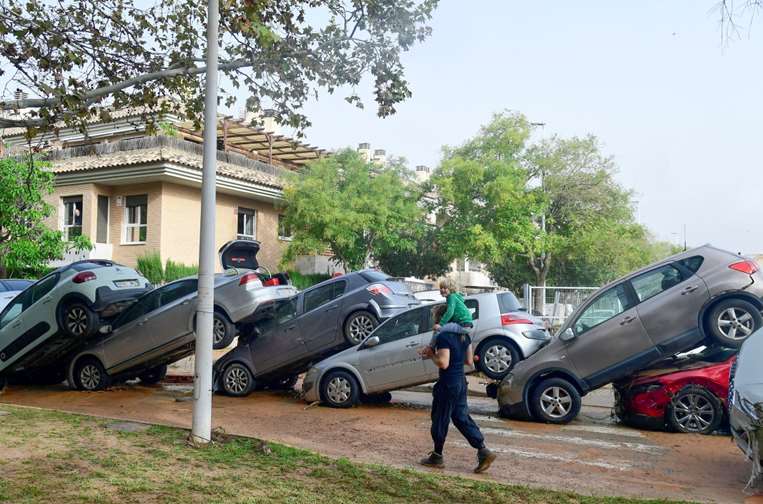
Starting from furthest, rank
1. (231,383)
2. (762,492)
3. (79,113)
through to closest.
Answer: (231,383)
(79,113)
(762,492)

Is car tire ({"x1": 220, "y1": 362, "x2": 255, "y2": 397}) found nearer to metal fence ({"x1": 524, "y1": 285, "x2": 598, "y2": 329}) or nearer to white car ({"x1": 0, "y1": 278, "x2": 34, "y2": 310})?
white car ({"x1": 0, "y1": 278, "x2": 34, "y2": 310})

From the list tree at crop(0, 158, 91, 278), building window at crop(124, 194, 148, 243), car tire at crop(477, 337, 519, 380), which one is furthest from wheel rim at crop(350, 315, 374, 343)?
building window at crop(124, 194, 148, 243)

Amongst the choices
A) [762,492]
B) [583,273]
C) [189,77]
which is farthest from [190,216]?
[762,492]

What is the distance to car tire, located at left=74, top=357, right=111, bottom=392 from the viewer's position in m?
14.8

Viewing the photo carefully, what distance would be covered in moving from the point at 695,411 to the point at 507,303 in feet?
11.4

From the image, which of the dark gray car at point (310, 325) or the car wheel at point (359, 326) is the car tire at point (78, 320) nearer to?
the dark gray car at point (310, 325)

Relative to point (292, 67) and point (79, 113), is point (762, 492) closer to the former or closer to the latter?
point (292, 67)

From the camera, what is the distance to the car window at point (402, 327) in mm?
12227

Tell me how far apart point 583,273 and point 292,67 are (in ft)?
101

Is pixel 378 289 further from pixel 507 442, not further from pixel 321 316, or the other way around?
pixel 507 442

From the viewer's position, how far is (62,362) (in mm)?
15562

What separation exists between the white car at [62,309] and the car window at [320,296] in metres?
3.76

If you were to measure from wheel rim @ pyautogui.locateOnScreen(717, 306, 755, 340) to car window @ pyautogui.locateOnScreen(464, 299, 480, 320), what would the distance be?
147 inches

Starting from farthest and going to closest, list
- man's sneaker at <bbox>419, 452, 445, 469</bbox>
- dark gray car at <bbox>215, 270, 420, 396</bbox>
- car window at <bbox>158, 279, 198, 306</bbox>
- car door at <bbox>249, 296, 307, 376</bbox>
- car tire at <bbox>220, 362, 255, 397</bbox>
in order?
car window at <bbox>158, 279, 198, 306</bbox>
car tire at <bbox>220, 362, 255, 397</bbox>
car door at <bbox>249, 296, 307, 376</bbox>
dark gray car at <bbox>215, 270, 420, 396</bbox>
man's sneaker at <bbox>419, 452, 445, 469</bbox>
